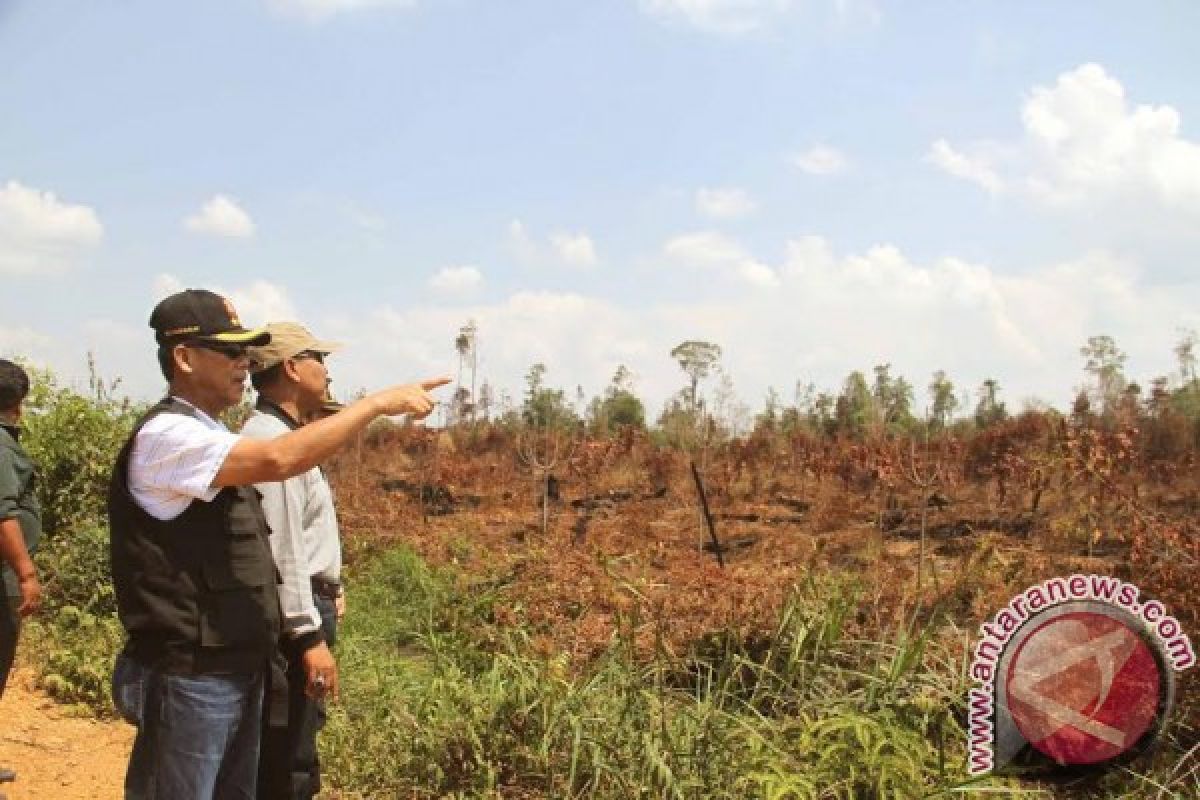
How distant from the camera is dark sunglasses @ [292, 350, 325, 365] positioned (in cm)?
289

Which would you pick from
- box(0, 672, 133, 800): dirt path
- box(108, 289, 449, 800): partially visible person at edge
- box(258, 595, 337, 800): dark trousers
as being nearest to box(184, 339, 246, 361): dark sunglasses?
box(108, 289, 449, 800): partially visible person at edge

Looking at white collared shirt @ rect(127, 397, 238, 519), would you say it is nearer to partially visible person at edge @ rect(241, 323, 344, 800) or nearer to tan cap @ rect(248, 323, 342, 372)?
partially visible person at edge @ rect(241, 323, 344, 800)

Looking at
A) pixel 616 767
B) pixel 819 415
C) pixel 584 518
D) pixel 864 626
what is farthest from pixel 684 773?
pixel 819 415

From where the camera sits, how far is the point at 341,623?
6.32m

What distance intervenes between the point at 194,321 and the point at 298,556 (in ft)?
2.36

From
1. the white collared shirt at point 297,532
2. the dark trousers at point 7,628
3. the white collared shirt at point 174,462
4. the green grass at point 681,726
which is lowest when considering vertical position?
the green grass at point 681,726

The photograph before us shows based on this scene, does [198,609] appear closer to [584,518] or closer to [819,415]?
[584,518]

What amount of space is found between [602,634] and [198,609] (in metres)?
3.25

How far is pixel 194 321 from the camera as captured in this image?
2.21m

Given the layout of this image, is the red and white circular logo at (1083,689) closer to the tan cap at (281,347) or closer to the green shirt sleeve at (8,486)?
the tan cap at (281,347)

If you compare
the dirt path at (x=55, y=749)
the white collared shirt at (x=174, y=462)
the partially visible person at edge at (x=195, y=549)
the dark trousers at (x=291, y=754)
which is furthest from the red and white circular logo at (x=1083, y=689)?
the dirt path at (x=55, y=749)

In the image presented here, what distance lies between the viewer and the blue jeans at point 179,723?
2119 millimetres

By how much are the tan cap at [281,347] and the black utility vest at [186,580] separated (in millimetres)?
660

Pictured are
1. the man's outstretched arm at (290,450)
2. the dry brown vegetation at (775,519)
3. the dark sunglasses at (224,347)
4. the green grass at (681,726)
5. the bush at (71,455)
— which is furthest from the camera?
the bush at (71,455)
